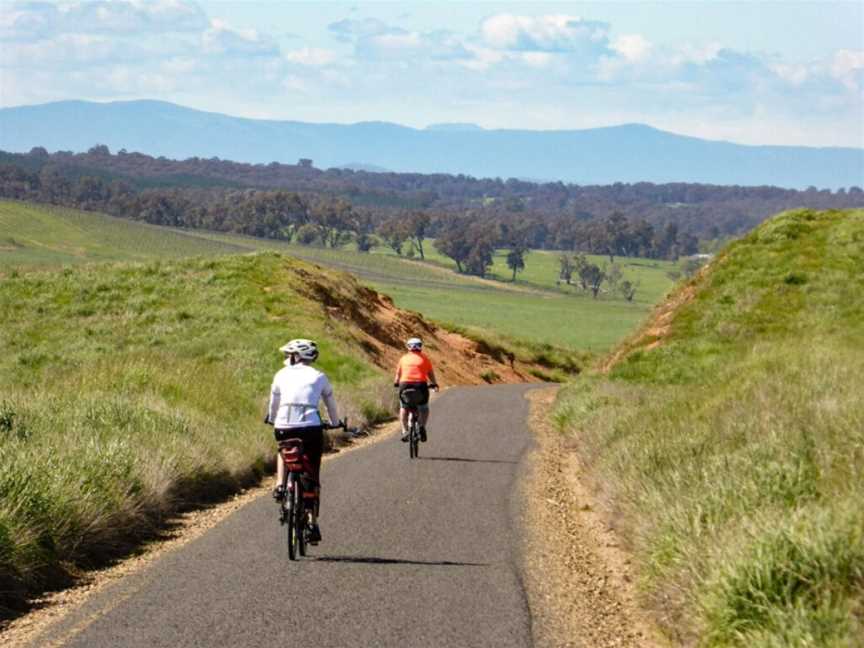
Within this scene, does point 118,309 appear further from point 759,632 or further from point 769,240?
point 759,632

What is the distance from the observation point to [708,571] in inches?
354

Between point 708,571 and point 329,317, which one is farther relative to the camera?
point 329,317

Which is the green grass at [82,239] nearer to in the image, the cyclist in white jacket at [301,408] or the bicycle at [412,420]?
the bicycle at [412,420]

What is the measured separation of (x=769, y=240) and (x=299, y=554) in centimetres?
3139

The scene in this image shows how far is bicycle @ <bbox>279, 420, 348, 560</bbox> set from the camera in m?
12.0

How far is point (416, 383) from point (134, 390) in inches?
187

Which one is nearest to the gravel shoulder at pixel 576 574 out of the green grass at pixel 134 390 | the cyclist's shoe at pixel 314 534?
the cyclist's shoe at pixel 314 534

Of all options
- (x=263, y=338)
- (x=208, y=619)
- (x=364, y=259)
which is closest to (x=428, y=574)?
(x=208, y=619)

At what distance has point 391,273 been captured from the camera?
473ft

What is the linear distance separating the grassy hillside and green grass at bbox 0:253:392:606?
16.7 ft

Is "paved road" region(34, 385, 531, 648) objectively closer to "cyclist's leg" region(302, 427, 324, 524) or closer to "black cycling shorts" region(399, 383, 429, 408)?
"cyclist's leg" region(302, 427, 324, 524)

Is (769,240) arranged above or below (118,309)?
above

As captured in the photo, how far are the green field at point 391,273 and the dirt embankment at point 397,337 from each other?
17.1 m

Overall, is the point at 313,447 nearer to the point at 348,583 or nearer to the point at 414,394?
the point at 348,583
